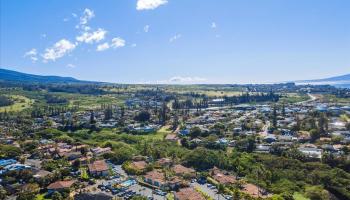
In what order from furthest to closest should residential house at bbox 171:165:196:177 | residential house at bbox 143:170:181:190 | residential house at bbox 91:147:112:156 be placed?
residential house at bbox 91:147:112:156
residential house at bbox 171:165:196:177
residential house at bbox 143:170:181:190

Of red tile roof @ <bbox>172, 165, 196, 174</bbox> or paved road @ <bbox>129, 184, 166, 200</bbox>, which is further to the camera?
red tile roof @ <bbox>172, 165, 196, 174</bbox>

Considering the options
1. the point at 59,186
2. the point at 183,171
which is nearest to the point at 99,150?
the point at 59,186

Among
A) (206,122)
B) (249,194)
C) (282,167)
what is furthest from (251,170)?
(206,122)

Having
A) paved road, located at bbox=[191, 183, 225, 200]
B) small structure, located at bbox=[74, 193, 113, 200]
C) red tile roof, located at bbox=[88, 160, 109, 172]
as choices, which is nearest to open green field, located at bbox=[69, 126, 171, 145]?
red tile roof, located at bbox=[88, 160, 109, 172]

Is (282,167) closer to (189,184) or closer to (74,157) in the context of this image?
(189,184)

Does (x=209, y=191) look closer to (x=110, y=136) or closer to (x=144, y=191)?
(x=144, y=191)

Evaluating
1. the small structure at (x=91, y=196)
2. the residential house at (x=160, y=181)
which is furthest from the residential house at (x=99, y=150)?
the small structure at (x=91, y=196)

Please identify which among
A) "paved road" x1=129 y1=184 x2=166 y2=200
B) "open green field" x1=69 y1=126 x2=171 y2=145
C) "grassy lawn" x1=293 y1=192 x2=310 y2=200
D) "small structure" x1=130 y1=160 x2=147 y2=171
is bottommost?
"grassy lawn" x1=293 y1=192 x2=310 y2=200

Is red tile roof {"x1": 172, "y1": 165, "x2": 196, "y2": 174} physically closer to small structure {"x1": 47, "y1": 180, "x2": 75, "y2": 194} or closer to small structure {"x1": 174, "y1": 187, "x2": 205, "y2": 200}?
small structure {"x1": 174, "y1": 187, "x2": 205, "y2": 200}
